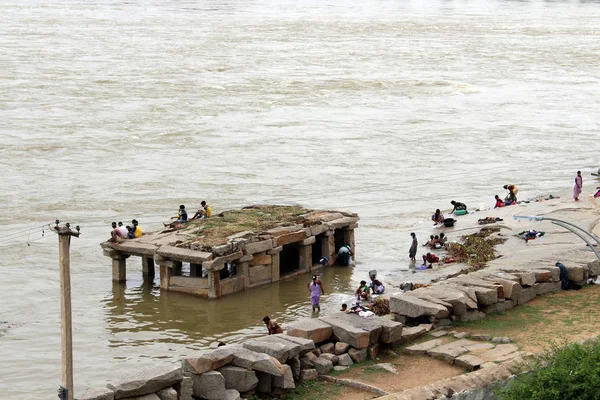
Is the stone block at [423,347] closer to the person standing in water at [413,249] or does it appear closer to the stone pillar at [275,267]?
the stone pillar at [275,267]

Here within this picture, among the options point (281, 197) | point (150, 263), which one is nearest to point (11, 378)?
point (150, 263)

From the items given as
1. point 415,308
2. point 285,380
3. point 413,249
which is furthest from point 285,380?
point 413,249

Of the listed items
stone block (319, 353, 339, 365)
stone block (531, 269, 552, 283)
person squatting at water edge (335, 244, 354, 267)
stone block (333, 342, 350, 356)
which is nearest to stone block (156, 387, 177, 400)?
stone block (319, 353, 339, 365)

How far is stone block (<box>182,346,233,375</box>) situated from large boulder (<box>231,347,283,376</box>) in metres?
0.13

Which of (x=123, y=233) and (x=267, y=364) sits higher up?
(x=123, y=233)

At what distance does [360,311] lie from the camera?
1888cm

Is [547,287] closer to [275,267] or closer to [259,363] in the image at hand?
[259,363]

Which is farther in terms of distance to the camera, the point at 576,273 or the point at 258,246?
the point at 258,246

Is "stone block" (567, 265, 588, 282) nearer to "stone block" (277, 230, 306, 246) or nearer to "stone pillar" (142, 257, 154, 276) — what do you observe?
"stone block" (277, 230, 306, 246)

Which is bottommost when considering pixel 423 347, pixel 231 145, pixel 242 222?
pixel 423 347

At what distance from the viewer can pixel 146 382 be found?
14391 millimetres

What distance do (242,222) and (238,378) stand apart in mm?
13516

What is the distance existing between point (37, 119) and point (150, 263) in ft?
88.9

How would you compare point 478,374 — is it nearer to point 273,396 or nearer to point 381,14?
point 273,396
